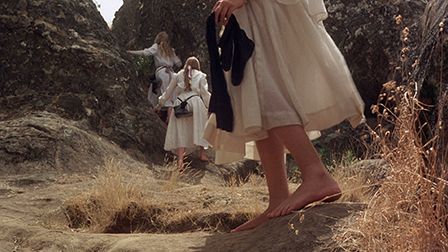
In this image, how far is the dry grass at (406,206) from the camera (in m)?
2.98

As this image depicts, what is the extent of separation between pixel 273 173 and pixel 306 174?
29 cm

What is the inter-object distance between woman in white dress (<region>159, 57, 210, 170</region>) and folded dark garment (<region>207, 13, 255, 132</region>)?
565 cm

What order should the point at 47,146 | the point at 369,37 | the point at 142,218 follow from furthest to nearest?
1. the point at 369,37
2. the point at 47,146
3. the point at 142,218

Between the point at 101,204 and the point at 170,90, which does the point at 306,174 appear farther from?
the point at 170,90

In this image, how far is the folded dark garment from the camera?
12.8ft

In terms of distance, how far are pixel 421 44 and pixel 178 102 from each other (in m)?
5.69

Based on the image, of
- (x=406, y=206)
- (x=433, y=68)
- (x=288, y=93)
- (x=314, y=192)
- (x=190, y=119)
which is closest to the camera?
(x=406, y=206)

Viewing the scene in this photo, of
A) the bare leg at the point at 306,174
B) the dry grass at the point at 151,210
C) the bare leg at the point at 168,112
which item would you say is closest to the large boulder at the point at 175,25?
the bare leg at the point at 168,112


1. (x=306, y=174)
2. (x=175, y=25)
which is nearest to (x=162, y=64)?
(x=175, y=25)

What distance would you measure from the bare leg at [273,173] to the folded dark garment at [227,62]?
228 millimetres

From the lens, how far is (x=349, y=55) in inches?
536

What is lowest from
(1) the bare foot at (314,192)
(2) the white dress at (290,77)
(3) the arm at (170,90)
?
(1) the bare foot at (314,192)

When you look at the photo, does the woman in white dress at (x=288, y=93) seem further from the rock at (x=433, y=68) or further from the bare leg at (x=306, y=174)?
the rock at (x=433, y=68)

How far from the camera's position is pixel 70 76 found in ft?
30.6
